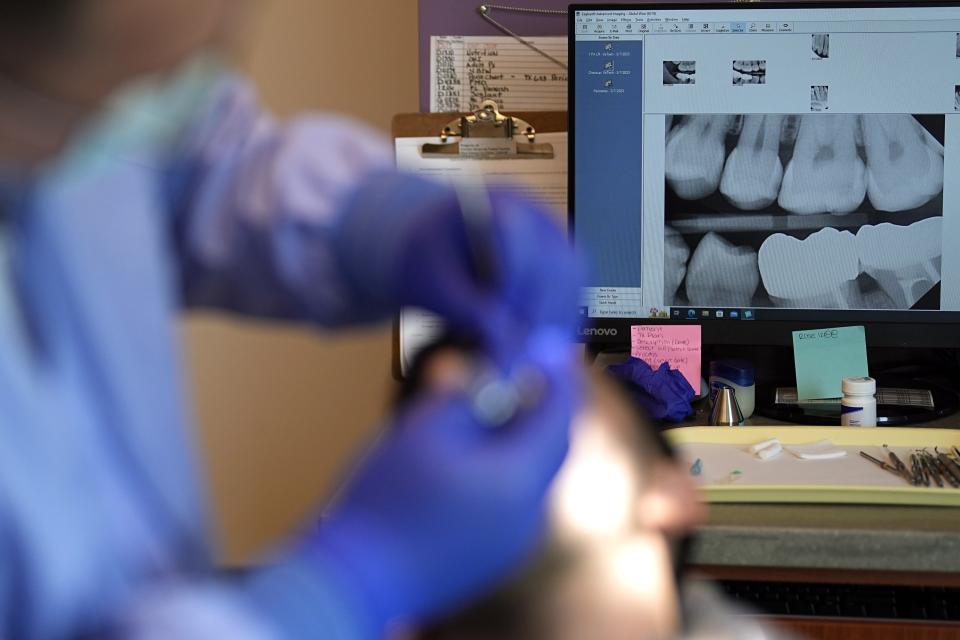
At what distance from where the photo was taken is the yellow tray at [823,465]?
1.22 meters

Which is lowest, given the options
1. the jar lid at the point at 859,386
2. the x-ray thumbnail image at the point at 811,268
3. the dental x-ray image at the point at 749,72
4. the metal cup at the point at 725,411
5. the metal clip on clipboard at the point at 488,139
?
the metal cup at the point at 725,411

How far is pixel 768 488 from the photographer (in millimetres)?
1236

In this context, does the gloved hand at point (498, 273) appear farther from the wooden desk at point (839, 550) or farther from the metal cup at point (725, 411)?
the metal cup at point (725, 411)

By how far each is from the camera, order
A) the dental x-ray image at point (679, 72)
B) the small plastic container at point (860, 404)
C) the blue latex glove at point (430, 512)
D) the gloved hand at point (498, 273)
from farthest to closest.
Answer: the dental x-ray image at point (679, 72) → the small plastic container at point (860, 404) → the gloved hand at point (498, 273) → the blue latex glove at point (430, 512)

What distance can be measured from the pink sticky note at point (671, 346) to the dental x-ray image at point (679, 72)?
1.10 feet

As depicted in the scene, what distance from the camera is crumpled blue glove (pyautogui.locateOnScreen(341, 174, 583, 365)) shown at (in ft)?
1.89

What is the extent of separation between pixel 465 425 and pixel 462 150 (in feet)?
4.09

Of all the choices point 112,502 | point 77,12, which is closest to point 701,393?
point 112,502

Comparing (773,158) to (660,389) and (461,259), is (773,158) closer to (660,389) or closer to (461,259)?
(660,389)

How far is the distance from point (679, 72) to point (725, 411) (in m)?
0.46

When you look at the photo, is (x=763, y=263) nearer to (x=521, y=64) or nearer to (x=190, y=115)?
(x=521, y=64)

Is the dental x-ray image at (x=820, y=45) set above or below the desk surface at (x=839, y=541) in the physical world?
above

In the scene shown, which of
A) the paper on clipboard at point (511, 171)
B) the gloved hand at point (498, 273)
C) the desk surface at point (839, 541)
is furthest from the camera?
the paper on clipboard at point (511, 171)

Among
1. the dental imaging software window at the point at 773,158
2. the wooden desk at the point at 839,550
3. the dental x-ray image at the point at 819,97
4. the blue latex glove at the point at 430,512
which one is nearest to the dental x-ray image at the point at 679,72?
the dental imaging software window at the point at 773,158
